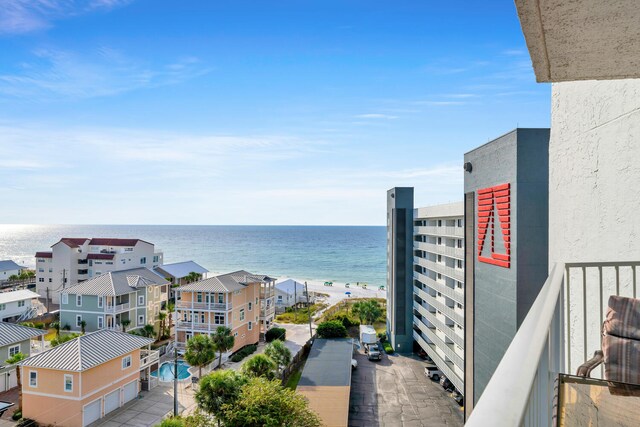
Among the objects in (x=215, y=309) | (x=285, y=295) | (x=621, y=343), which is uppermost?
(x=621, y=343)

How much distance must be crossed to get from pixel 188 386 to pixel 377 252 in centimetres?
10259

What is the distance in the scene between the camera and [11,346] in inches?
885

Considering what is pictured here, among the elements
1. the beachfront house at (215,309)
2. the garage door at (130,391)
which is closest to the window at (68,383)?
the garage door at (130,391)

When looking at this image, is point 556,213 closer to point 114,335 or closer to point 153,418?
point 153,418

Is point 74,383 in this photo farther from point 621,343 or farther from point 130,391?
point 621,343

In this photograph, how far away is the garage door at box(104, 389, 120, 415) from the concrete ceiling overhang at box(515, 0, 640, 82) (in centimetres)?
2231

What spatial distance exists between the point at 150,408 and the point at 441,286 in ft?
56.8

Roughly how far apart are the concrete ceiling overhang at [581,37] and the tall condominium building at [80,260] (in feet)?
160

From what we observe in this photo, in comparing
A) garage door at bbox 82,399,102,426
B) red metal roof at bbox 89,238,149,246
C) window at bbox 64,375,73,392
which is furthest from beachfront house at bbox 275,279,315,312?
window at bbox 64,375,73,392

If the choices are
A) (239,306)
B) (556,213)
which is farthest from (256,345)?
(556,213)

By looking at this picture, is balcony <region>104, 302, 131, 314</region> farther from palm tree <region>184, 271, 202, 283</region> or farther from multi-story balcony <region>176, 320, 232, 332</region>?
palm tree <region>184, 271, 202, 283</region>

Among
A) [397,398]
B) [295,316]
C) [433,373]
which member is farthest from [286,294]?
[397,398]

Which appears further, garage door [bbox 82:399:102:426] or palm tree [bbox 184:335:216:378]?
palm tree [bbox 184:335:216:378]

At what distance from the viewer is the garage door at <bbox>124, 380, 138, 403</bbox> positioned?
20391mm
